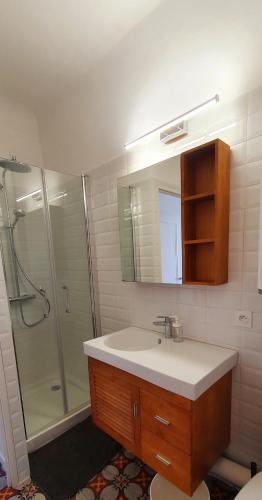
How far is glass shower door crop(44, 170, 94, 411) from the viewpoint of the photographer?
1.95 metres

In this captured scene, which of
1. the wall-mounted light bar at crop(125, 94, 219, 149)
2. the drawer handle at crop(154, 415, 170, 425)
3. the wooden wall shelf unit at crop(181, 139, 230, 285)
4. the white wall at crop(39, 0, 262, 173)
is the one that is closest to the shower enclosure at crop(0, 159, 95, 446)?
the white wall at crop(39, 0, 262, 173)

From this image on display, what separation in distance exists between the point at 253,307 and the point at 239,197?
0.54 meters

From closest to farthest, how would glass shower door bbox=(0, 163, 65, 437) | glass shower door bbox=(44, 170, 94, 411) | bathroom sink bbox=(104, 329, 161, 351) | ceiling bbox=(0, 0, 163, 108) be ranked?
ceiling bbox=(0, 0, 163, 108)
bathroom sink bbox=(104, 329, 161, 351)
glass shower door bbox=(0, 163, 65, 437)
glass shower door bbox=(44, 170, 94, 411)

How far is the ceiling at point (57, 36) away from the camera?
1259 mm

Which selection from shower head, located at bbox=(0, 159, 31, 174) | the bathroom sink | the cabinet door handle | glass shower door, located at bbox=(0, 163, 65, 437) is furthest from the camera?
glass shower door, located at bbox=(0, 163, 65, 437)

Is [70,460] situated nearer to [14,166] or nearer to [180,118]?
[14,166]

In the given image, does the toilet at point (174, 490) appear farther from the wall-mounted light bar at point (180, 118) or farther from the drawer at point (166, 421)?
the wall-mounted light bar at point (180, 118)

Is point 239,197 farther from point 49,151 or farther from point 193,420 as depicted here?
point 49,151

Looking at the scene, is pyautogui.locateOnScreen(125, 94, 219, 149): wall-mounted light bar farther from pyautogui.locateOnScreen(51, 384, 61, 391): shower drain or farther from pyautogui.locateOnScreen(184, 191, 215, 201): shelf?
pyautogui.locateOnScreen(51, 384, 61, 391): shower drain

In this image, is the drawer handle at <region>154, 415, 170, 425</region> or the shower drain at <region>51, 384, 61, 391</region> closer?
the drawer handle at <region>154, 415, 170, 425</region>

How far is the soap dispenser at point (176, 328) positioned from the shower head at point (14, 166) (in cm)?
159

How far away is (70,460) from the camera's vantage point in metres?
1.44

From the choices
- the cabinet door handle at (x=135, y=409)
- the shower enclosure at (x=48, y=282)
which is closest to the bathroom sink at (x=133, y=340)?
the cabinet door handle at (x=135, y=409)

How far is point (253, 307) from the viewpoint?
1077 mm
